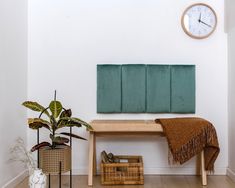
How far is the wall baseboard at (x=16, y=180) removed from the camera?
2.88 metres

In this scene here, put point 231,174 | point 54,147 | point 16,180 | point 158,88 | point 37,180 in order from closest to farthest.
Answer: point 37,180 → point 54,147 → point 16,180 → point 231,174 → point 158,88

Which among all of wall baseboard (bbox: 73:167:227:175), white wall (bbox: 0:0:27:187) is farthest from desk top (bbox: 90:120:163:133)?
white wall (bbox: 0:0:27:187)

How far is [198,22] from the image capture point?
349 centimetres

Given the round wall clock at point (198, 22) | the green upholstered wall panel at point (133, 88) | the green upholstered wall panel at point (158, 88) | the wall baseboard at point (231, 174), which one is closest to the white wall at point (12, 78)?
the green upholstered wall panel at point (133, 88)

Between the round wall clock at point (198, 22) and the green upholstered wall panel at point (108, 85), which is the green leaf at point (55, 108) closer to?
the green upholstered wall panel at point (108, 85)

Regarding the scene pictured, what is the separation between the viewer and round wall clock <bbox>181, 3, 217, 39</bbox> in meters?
3.49

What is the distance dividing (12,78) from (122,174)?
58.8 inches

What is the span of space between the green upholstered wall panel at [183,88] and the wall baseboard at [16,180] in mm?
1815

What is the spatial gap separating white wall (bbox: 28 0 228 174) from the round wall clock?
7cm

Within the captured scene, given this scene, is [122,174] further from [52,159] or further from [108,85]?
[108,85]

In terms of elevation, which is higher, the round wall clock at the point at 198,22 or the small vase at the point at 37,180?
the round wall clock at the point at 198,22

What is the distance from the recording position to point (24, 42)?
341cm

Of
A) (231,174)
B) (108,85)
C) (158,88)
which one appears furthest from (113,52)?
(231,174)

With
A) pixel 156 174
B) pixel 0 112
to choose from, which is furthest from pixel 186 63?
pixel 0 112
